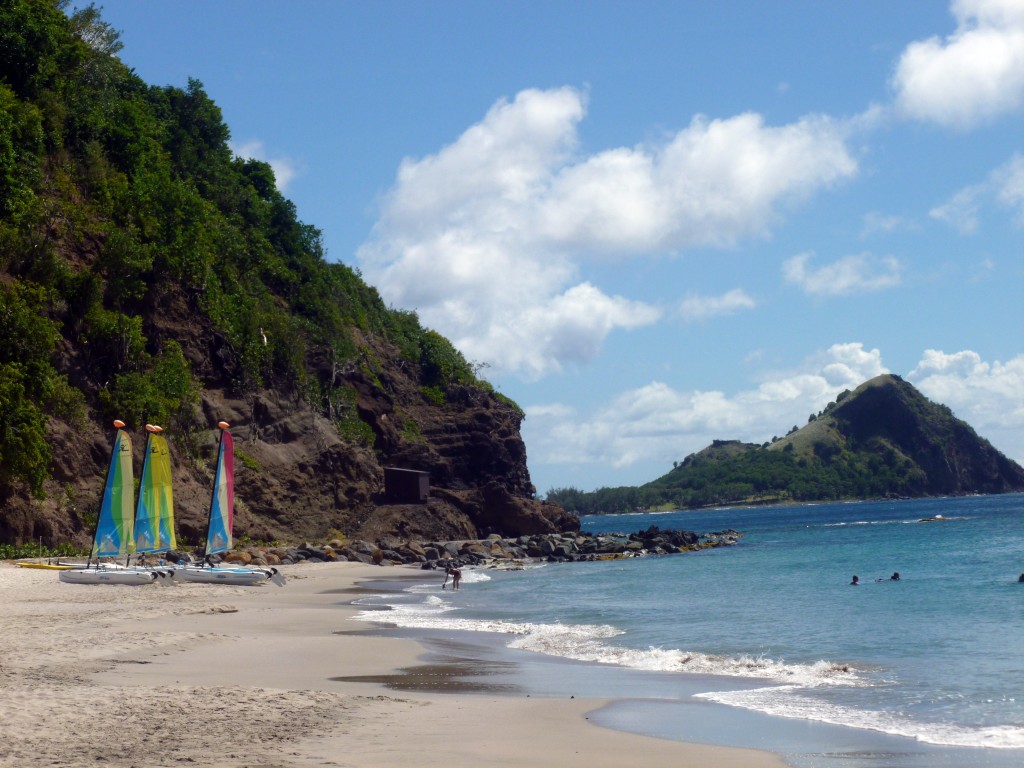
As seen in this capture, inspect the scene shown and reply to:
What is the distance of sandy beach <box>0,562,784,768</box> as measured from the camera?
973 cm

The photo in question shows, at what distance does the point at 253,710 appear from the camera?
11.6 metres

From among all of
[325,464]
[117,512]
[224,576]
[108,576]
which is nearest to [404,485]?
[325,464]

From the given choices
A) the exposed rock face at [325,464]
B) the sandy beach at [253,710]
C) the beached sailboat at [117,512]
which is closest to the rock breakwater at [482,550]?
the exposed rock face at [325,464]

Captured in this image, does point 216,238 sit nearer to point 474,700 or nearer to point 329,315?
point 329,315

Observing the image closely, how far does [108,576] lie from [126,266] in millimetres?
21286

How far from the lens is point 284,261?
69.0m

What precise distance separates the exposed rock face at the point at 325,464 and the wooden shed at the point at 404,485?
74 cm

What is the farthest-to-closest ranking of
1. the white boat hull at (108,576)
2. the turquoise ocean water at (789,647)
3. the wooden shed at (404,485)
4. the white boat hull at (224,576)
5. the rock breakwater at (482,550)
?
the wooden shed at (404,485), the rock breakwater at (482,550), the white boat hull at (224,576), the white boat hull at (108,576), the turquoise ocean water at (789,647)

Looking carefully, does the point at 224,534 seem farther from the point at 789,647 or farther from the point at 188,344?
the point at 789,647

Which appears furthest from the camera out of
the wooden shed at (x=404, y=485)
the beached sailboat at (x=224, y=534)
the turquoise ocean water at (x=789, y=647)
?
the wooden shed at (x=404, y=485)

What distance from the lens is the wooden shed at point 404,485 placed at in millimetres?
64000

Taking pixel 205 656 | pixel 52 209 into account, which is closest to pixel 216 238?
pixel 52 209

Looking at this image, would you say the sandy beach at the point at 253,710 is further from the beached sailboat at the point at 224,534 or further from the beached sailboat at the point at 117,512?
the beached sailboat at the point at 224,534

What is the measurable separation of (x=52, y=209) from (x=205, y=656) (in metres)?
34.9
